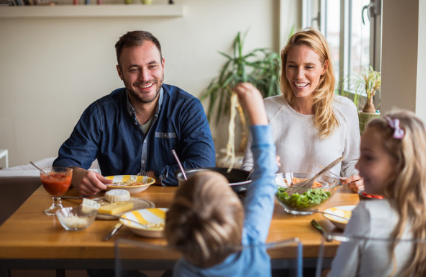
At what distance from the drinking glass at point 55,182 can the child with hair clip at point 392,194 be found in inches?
37.9

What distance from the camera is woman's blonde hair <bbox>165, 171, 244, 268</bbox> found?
97 cm

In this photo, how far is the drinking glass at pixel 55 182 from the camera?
1.68 m

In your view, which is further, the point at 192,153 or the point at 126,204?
the point at 192,153

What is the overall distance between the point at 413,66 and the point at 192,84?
3773mm

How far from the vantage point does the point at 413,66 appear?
2.11 m

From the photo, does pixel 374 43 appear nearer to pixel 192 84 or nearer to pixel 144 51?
pixel 144 51

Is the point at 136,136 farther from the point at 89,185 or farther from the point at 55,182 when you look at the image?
the point at 55,182

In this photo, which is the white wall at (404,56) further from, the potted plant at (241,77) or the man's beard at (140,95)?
the potted plant at (241,77)

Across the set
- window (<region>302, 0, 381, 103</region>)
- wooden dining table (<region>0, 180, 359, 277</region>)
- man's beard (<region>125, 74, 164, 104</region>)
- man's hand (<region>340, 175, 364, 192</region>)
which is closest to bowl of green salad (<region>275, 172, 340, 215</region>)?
wooden dining table (<region>0, 180, 359, 277</region>)

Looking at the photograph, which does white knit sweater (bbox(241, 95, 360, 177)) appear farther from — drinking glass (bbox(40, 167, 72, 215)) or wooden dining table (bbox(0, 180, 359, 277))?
drinking glass (bbox(40, 167, 72, 215))

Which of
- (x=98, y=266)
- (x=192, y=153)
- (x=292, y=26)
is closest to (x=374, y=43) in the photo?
(x=192, y=153)

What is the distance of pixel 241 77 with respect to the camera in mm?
5461

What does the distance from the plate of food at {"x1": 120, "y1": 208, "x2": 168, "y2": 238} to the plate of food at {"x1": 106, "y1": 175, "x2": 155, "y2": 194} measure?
0.30 metres

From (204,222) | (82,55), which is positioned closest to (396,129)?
(204,222)
